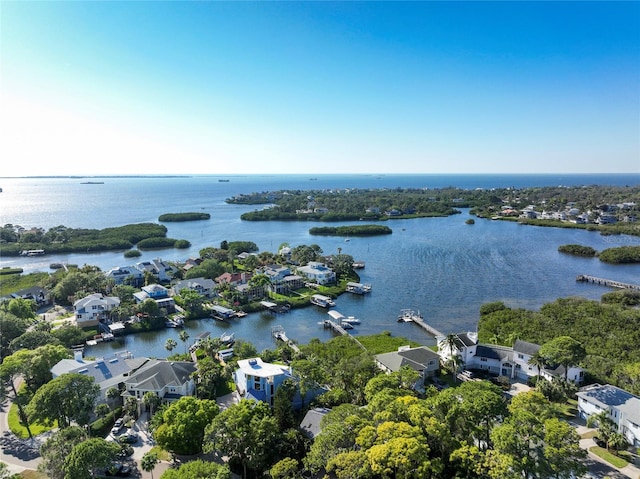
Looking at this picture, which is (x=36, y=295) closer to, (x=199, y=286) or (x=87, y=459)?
(x=199, y=286)

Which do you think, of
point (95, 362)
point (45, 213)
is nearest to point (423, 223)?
point (95, 362)

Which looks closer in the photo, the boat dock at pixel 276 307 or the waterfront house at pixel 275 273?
the boat dock at pixel 276 307

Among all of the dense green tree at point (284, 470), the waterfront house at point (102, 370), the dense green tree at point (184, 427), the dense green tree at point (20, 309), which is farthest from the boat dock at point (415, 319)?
the dense green tree at point (20, 309)

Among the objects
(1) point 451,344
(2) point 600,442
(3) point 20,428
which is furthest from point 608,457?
(3) point 20,428

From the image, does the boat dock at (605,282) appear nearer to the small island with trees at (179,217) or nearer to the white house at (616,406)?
the white house at (616,406)

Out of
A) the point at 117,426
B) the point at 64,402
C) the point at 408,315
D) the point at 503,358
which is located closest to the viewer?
the point at 64,402

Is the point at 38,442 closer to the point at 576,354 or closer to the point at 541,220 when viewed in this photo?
the point at 576,354

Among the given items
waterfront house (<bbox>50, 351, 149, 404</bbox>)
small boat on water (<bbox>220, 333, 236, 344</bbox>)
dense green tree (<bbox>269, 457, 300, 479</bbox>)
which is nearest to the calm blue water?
small boat on water (<bbox>220, 333, 236, 344</bbox>)
